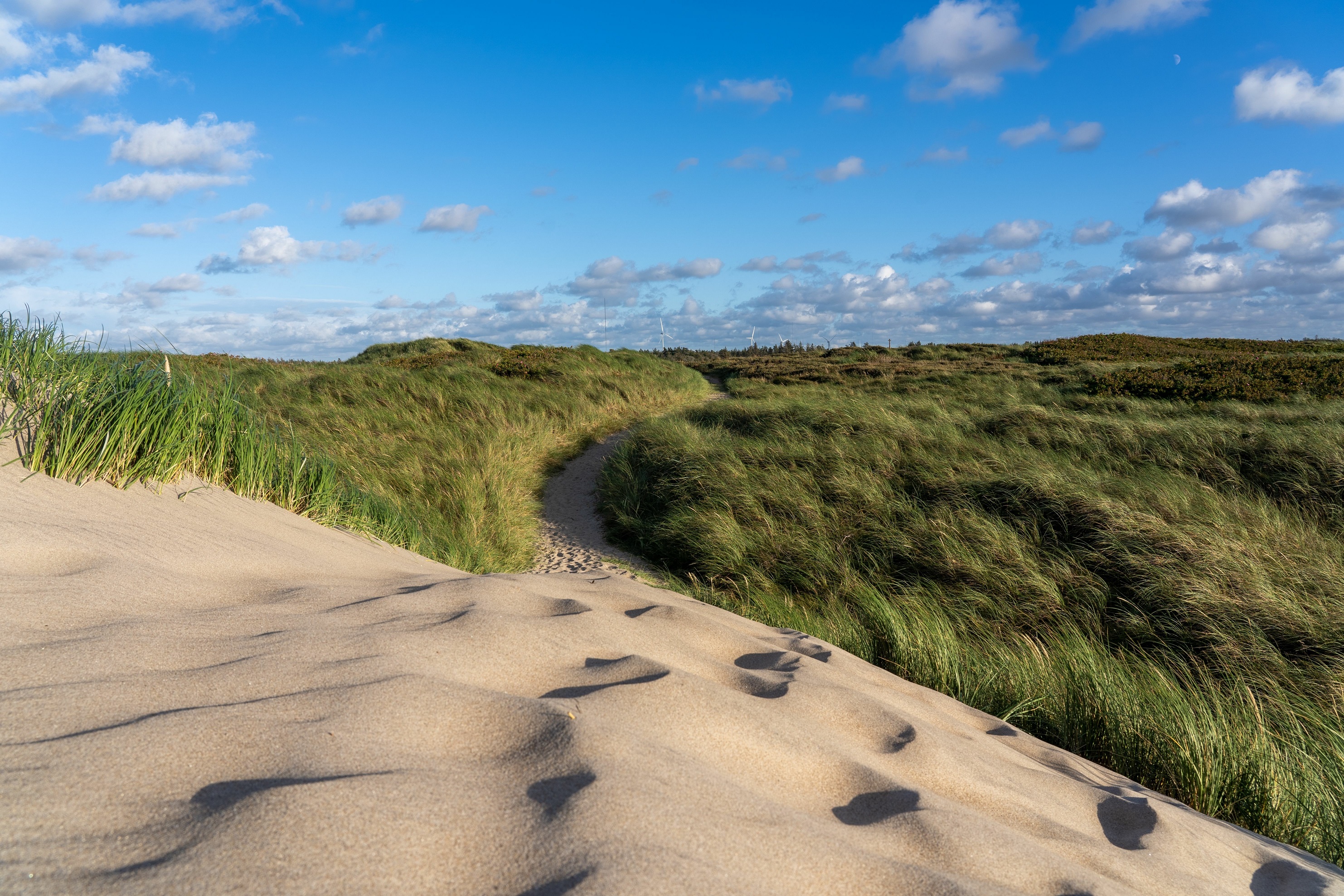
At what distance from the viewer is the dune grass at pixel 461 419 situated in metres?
7.07

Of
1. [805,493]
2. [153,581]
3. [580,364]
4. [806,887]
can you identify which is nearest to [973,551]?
[805,493]

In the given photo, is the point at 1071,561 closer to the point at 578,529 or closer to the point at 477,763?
the point at 578,529

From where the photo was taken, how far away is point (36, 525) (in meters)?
2.42

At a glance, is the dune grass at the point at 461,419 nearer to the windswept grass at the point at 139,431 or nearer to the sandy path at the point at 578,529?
the sandy path at the point at 578,529

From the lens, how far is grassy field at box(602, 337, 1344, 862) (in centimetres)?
288

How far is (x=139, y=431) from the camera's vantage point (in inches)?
138

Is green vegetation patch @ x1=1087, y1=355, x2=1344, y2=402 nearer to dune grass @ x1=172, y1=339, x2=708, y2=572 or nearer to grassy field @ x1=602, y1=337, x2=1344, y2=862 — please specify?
grassy field @ x1=602, y1=337, x2=1344, y2=862

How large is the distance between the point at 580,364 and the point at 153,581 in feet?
55.9

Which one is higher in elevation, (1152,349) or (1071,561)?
(1152,349)

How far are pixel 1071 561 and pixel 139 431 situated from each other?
6257 mm

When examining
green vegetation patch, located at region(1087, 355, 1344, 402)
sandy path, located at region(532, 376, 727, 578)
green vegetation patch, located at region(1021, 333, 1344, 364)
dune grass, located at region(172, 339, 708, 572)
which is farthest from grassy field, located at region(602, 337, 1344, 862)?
green vegetation patch, located at region(1021, 333, 1344, 364)

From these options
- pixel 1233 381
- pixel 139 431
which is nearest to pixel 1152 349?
pixel 1233 381

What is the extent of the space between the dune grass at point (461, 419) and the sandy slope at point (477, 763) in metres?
3.29

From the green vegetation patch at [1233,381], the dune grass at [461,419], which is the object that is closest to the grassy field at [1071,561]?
the dune grass at [461,419]
